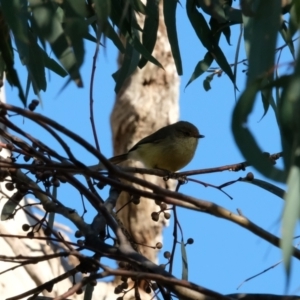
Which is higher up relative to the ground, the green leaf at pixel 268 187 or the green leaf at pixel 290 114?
the green leaf at pixel 268 187

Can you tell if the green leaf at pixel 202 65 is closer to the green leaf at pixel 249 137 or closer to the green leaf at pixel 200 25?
the green leaf at pixel 200 25

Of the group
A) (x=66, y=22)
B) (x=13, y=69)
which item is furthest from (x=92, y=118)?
(x=13, y=69)

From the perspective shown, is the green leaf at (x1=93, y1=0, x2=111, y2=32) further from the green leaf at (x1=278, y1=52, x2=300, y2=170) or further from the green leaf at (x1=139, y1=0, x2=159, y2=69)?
the green leaf at (x1=139, y1=0, x2=159, y2=69)

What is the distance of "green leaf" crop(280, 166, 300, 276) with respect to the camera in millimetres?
1105

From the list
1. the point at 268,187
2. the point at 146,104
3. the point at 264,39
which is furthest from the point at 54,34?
the point at 146,104

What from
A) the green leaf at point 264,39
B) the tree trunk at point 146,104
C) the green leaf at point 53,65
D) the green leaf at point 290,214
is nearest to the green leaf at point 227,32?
the green leaf at point 53,65

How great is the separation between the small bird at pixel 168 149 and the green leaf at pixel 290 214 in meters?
2.78

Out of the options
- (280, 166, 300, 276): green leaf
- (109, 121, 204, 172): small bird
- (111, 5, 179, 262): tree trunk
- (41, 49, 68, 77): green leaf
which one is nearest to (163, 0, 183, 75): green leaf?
(41, 49, 68, 77): green leaf

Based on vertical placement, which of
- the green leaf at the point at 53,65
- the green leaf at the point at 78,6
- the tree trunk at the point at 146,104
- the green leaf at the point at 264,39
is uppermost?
the tree trunk at the point at 146,104

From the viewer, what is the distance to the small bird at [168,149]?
4.03 metres

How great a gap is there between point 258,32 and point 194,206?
430mm

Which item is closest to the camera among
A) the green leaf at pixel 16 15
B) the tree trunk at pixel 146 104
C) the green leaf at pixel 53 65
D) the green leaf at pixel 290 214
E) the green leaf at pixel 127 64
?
the green leaf at pixel 290 214

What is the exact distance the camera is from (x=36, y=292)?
1.49 meters

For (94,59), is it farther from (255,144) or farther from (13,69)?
(13,69)
